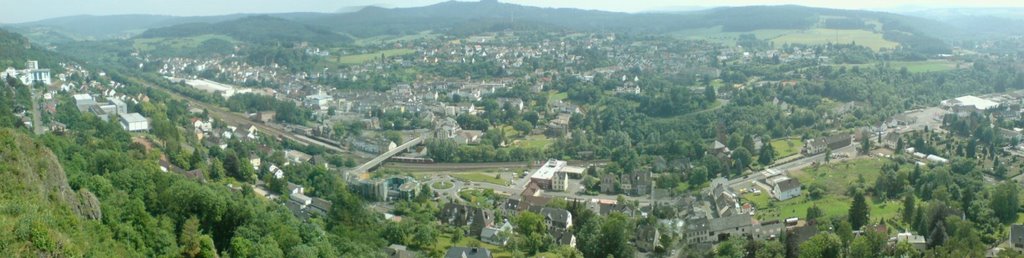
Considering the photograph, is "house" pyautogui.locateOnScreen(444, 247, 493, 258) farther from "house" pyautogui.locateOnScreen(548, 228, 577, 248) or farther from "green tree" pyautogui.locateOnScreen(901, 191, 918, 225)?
"green tree" pyautogui.locateOnScreen(901, 191, 918, 225)

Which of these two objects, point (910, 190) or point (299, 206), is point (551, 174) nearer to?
point (299, 206)

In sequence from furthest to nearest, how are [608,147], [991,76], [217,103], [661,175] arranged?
[991,76] < [217,103] < [608,147] < [661,175]

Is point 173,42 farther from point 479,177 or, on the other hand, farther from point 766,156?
point 766,156

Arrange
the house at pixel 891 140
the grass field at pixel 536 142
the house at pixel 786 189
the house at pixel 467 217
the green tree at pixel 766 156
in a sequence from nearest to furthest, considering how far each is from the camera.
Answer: the house at pixel 467 217 < the house at pixel 786 189 < the green tree at pixel 766 156 < the house at pixel 891 140 < the grass field at pixel 536 142

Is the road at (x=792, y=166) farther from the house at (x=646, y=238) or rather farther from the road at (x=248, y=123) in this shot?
the road at (x=248, y=123)

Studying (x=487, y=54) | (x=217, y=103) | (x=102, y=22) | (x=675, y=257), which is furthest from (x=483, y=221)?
(x=102, y=22)

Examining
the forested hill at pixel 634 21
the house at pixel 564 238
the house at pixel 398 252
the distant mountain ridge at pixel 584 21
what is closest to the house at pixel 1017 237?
the house at pixel 564 238
